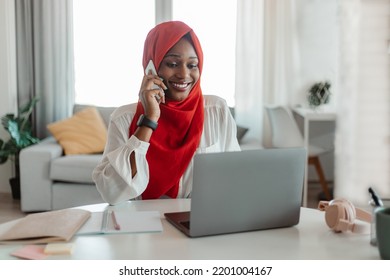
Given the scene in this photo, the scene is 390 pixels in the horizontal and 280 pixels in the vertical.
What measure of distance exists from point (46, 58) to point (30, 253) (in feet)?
8.67

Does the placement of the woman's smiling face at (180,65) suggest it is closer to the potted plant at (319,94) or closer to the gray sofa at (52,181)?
the gray sofa at (52,181)

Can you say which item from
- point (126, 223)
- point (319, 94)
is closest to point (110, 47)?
point (319, 94)

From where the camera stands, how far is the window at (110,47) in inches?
125

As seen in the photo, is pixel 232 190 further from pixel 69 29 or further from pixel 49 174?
pixel 69 29

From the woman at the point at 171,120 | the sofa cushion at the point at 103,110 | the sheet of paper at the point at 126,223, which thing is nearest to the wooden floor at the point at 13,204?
the sofa cushion at the point at 103,110

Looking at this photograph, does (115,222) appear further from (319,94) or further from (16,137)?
(319,94)

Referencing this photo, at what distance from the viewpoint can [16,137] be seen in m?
3.05

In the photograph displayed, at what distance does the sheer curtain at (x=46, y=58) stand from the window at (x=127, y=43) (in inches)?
2.7

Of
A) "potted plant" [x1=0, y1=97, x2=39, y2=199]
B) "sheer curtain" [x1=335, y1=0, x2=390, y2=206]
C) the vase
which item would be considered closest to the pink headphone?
"sheer curtain" [x1=335, y1=0, x2=390, y2=206]

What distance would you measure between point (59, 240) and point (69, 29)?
2.55m

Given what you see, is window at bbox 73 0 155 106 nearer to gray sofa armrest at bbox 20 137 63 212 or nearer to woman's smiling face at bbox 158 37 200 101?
gray sofa armrest at bbox 20 137 63 212

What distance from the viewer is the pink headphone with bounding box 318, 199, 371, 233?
40.0 inches
